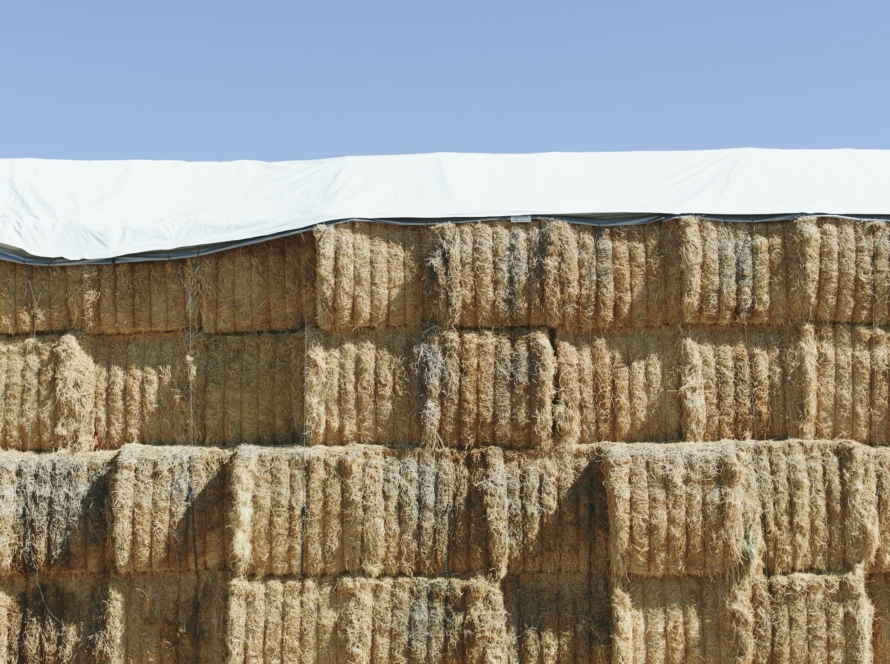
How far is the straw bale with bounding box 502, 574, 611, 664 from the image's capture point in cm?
654

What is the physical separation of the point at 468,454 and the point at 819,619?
3518 millimetres

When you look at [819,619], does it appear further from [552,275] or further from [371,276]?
[371,276]

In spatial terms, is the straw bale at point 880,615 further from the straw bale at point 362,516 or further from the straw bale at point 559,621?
the straw bale at point 362,516

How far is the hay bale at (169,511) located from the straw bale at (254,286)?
1.39 meters

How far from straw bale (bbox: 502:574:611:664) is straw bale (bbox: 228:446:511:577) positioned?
522 millimetres

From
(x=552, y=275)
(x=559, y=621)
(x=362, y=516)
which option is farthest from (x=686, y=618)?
(x=552, y=275)

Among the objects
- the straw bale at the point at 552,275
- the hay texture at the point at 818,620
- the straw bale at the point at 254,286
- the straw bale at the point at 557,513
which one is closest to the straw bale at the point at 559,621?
the straw bale at the point at 557,513

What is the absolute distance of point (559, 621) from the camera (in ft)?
21.7

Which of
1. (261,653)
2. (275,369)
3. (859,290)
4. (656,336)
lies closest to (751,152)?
(859,290)

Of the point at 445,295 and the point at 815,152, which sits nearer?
the point at 445,295

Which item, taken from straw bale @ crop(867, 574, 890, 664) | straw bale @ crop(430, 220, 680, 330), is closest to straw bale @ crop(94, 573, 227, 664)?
straw bale @ crop(430, 220, 680, 330)

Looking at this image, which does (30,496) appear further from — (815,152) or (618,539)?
(815,152)

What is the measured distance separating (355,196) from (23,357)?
3.69 m

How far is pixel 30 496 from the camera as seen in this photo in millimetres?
6770
